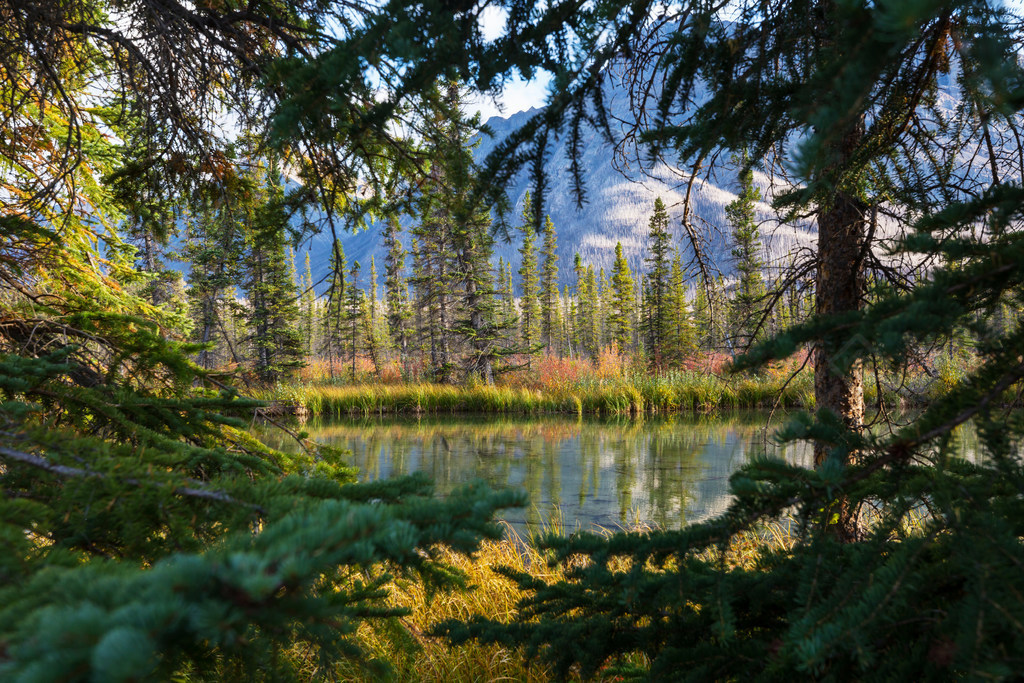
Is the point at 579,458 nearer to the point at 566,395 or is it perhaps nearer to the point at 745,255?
the point at 566,395

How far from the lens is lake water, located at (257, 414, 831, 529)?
639cm

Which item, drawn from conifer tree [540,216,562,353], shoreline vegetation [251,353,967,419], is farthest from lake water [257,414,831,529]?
conifer tree [540,216,562,353]

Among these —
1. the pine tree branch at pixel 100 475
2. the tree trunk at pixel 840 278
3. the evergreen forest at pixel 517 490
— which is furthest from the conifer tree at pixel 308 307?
the tree trunk at pixel 840 278

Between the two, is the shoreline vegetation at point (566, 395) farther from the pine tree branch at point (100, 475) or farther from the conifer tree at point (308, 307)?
the pine tree branch at point (100, 475)

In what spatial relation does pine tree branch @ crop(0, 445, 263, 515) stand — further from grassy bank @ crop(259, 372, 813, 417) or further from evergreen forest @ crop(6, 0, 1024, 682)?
grassy bank @ crop(259, 372, 813, 417)

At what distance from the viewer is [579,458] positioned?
9.30 metres

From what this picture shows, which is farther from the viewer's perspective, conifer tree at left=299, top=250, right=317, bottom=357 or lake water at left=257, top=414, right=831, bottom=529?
lake water at left=257, top=414, right=831, bottom=529

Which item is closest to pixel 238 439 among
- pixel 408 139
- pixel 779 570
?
pixel 408 139

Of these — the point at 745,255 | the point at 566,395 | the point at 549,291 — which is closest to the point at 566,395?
the point at 566,395

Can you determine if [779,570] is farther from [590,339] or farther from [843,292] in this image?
[590,339]

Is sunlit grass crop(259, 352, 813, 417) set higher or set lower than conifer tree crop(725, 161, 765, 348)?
lower

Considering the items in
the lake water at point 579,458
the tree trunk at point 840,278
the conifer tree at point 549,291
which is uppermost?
the conifer tree at point 549,291

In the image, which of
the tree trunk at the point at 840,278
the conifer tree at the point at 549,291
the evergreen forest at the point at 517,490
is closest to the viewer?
the evergreen forest at the point at 517,490

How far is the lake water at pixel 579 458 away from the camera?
6387 millimetres
